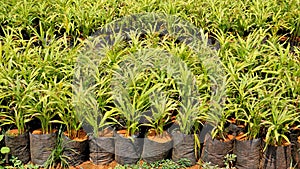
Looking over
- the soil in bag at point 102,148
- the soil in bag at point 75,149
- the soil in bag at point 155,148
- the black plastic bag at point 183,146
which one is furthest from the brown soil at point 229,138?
the soil in bag at point 75,149

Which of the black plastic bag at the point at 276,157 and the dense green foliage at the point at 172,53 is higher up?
the dense green foliage at the point at 172,53

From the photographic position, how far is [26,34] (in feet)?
17.6

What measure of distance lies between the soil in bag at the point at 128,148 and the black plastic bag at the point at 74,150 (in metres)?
0.27

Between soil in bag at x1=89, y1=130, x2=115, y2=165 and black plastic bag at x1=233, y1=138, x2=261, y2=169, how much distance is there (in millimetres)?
1020

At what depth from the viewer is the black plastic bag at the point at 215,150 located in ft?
11.9

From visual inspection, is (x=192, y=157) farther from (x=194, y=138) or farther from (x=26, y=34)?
(x=26, y=34)

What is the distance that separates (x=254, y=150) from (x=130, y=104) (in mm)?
1037

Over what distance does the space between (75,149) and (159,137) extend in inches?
26.7

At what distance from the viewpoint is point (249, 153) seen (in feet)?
11.8

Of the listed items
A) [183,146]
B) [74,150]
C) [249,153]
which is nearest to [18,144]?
[74,150]

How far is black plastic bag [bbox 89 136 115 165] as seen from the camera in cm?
364

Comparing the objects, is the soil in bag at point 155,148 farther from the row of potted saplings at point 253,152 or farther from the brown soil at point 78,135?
the brown soil at point 78,135

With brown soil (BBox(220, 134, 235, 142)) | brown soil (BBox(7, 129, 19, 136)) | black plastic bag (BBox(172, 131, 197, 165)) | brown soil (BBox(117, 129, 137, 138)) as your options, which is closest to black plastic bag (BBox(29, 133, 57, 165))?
brown soil (BBox(7, 129, 19, 136))

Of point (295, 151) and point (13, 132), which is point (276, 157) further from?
point (13, 132)
